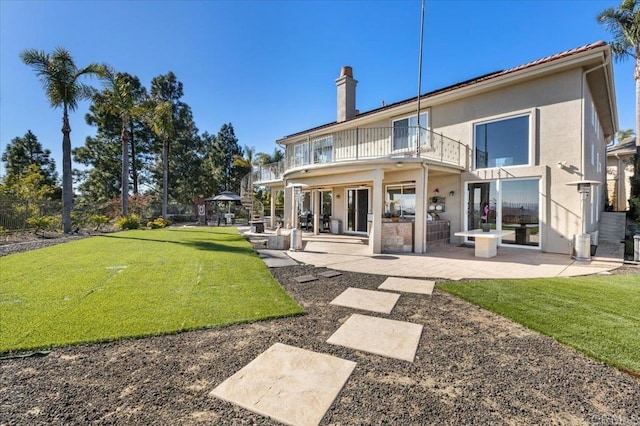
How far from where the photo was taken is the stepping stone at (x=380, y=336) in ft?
10.4

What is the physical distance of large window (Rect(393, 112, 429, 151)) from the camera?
40.3 feet

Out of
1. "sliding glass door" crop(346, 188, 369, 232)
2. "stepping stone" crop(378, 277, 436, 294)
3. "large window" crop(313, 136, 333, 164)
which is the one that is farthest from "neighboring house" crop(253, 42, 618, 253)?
"stepping stone" crop(378, 277, 436, 294)

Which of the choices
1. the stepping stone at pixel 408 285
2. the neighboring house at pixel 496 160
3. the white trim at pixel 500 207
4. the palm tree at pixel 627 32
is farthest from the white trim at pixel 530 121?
the palm tree at pixel 627 32

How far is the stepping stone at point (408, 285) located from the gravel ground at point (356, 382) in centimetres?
163

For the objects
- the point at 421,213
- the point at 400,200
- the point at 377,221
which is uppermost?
the point at 400,200

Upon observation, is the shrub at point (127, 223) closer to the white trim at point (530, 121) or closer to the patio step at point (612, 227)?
the white trim at point (530, 121)

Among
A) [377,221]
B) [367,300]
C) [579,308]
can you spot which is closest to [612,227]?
[377,221]

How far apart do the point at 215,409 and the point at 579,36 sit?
16.9 metres

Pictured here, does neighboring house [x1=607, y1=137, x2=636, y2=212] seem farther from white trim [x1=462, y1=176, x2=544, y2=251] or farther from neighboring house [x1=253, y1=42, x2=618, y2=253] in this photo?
white trim [x1=462, y1=176, x2=544, y2=251]

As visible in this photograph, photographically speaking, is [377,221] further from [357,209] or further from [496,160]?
[357,209]

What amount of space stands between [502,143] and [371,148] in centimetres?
575

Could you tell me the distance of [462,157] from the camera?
1133 cm

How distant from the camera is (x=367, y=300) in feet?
16.0

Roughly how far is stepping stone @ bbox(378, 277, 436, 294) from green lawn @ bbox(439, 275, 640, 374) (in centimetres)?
31
